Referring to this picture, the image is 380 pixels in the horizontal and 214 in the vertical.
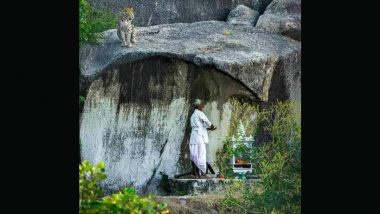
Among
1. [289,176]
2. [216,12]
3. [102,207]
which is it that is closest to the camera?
[102,207]

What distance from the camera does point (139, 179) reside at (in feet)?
46.4

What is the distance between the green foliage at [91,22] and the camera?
14.2 m

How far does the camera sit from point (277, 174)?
14.0 meters

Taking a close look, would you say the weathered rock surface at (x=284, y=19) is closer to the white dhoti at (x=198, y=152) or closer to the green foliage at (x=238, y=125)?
the green foliage at (x=238, y=125)

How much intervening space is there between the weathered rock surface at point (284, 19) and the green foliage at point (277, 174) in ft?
2.99

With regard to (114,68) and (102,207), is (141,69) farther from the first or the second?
(102,207)

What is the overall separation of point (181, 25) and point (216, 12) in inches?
20.2

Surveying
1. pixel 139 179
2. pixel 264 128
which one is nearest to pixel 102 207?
pixel 139 179

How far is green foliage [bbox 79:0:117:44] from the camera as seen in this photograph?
14.2m

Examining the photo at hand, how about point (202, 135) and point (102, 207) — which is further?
point (202, 135)

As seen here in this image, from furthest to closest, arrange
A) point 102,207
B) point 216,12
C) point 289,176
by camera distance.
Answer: point 216,12 < point 289,176 < point 102,207

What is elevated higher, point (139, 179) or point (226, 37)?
point (226, 37)

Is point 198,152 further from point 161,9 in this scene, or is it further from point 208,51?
point 161,9

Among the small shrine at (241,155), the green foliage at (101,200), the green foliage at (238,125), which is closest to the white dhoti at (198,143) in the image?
the green foliage at (238,125)
